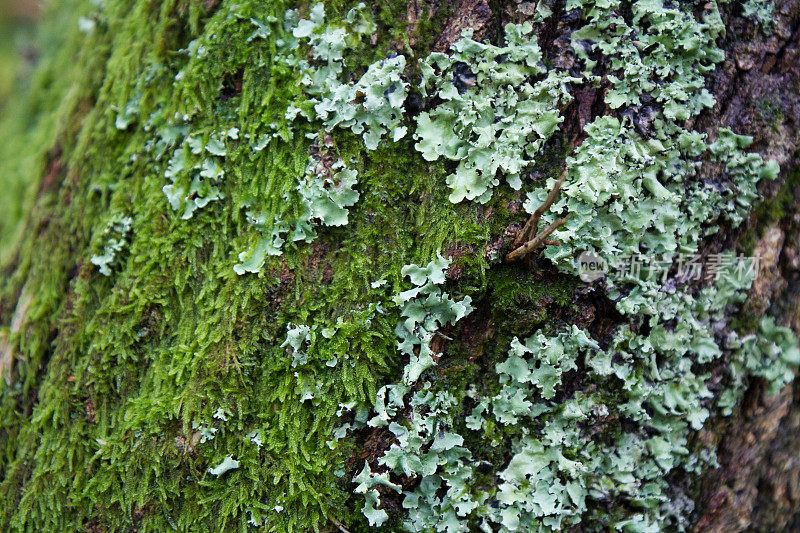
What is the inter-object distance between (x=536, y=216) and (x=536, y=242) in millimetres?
94

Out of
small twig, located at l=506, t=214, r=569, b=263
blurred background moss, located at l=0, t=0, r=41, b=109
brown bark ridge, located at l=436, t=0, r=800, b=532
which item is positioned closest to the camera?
small twig, located at l=506, t=214, r=569, b=263

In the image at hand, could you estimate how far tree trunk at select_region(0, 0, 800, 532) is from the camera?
1793 mm

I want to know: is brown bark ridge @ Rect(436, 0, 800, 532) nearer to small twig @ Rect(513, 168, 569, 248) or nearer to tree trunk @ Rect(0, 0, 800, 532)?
tree trunk @ Rect(0, 0, 800, 532)

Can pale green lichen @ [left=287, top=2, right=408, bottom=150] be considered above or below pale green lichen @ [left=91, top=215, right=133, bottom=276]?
above

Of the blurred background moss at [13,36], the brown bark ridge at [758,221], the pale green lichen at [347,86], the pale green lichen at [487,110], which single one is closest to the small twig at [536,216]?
the pale green lichen at [487,110]

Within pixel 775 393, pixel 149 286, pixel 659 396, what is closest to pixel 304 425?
pixel 149 286

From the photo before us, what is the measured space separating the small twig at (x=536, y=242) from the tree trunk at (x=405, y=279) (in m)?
0.01

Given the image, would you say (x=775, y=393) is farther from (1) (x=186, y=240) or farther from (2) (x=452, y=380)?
(1) (x=186, y=240)

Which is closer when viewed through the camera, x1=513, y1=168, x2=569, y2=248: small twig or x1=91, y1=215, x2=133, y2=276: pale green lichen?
x1=513, y1=168, x2=569, y2=248: small twig

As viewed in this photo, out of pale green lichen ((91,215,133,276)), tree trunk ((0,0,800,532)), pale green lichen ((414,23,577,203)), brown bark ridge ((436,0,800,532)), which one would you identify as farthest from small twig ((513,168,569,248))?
pale green lichen ((91,215,133,276))

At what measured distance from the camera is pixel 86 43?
267 centimetres

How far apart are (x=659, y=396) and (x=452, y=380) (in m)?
0.83

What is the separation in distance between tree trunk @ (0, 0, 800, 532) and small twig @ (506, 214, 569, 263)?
15 mm

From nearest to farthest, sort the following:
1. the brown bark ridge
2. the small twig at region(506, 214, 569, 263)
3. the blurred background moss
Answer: the small twig at region(506, 214, 569, 263), the brown bark ridge, the blurred background moss
